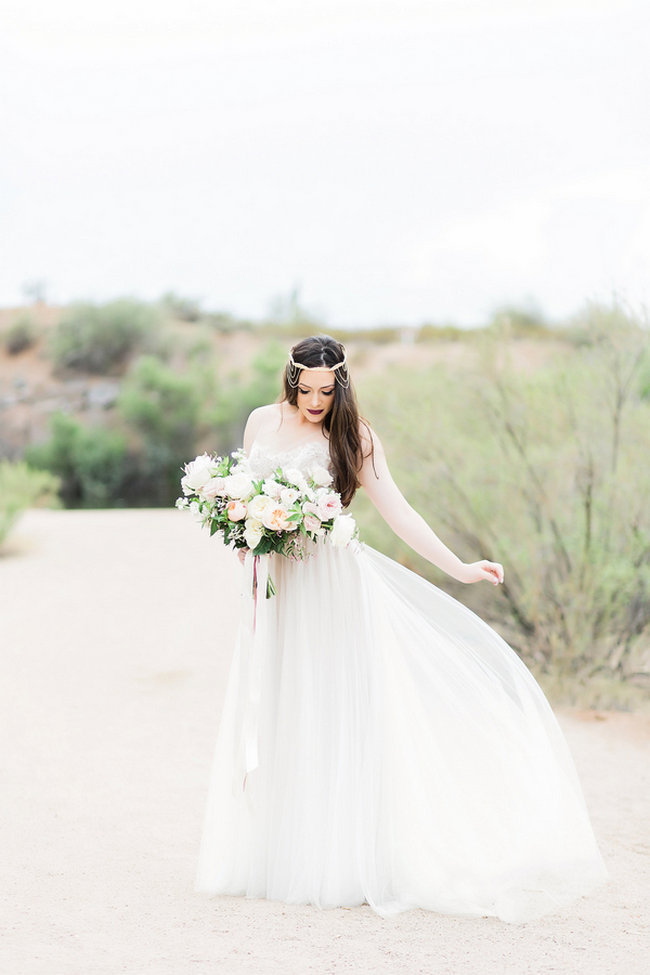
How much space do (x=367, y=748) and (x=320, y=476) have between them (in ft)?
2.84

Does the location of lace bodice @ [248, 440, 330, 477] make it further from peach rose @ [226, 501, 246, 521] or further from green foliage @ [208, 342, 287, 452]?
green foliage @ [208, 342, 287, 452]

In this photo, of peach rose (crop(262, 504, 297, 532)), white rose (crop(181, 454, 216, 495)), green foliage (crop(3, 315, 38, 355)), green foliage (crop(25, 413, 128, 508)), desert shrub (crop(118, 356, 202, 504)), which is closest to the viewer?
peach rose (crop(262, 504, 297, 532))

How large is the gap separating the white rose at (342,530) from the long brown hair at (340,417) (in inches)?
8.8

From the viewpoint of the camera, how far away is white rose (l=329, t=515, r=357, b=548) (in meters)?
2.98

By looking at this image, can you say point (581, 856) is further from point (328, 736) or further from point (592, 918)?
point (328, 736)

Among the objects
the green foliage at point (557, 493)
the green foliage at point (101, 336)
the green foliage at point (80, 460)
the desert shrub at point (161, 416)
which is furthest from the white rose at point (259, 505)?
the green foliage at point (101, 336)

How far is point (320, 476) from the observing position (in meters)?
Result: 3.08

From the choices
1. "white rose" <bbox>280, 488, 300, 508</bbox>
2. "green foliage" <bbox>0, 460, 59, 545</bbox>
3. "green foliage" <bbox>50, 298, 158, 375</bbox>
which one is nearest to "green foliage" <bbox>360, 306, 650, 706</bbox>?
"white rose" <bbox>280, 488, 300, 508</bbox>

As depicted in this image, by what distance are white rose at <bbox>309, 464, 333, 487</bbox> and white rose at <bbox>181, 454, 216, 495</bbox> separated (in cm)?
31

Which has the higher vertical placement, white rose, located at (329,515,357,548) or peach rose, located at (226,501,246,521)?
peach rose, located at (226,501,246,521)

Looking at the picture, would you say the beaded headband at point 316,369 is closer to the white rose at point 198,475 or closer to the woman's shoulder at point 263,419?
the woman's shoulder at point 263,419

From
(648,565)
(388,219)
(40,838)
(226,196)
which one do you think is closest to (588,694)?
(648,565)

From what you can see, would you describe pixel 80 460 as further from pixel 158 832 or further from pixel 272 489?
pixel 272 489

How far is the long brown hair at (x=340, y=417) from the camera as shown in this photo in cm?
317
